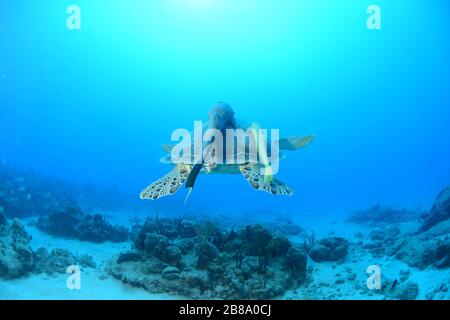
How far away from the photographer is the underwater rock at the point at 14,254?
255 inches

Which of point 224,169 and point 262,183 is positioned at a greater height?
point 224,169

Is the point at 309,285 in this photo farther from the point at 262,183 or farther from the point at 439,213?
the point at 439,213

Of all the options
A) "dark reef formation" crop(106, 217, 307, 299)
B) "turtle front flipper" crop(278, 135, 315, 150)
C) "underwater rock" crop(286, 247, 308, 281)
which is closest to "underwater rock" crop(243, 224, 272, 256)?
"dark reef formation" crop(106, 217, 307, 299)

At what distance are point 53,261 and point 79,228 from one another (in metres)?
3.22

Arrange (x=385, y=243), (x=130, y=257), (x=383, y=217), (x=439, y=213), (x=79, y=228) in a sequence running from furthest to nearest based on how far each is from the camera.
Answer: (x=383, y=217)
(x=79, y=228)
(x=385, y=243)
(x=439, y=213)
(x=130, y=257)

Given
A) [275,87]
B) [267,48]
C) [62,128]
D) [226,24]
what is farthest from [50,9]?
[275,87]

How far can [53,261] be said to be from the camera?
7461 mm

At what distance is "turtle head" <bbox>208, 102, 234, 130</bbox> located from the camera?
6887mm

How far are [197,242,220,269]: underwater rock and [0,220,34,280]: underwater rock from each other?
3658 mm

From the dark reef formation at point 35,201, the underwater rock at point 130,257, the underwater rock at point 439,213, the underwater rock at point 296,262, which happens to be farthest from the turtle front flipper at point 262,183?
the dark reef formation at point 35,201

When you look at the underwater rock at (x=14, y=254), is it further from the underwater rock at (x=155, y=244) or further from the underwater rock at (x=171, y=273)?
the underwater rock at (x=171, y=273)

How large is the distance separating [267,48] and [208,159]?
73504mm

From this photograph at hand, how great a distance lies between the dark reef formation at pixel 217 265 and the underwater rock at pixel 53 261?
3.76 feet

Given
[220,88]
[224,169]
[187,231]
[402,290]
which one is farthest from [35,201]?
[220,88]
